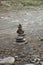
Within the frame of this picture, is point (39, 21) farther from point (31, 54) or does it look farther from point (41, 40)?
point (31, 54)

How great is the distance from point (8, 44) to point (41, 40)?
1.00 m

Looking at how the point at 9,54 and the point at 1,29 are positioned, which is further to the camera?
the point at 1,29

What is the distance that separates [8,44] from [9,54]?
99 centimetres

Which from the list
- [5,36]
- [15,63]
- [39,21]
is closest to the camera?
[15,63]

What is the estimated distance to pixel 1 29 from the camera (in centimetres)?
970

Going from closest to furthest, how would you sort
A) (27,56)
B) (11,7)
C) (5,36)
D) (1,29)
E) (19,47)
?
1. (27,56)
2. (19,47)
3. (5,36)
4. (1,29)
5. (11,7)

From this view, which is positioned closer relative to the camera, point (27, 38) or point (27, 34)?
point (27, 38)

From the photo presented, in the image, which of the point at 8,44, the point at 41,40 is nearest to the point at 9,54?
the point at 8,44

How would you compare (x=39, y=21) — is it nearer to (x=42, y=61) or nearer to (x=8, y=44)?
(x=8, y=44)

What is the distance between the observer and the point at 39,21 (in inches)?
437

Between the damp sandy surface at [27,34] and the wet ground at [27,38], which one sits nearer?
the wet ground at [27,38]

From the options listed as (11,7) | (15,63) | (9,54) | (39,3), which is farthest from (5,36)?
(39,3)

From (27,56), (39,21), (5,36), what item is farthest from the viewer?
(39,21)

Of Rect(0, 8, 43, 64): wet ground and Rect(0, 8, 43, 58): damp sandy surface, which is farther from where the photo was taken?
Rect(0, 8, 43, 58): damp sandy surface
